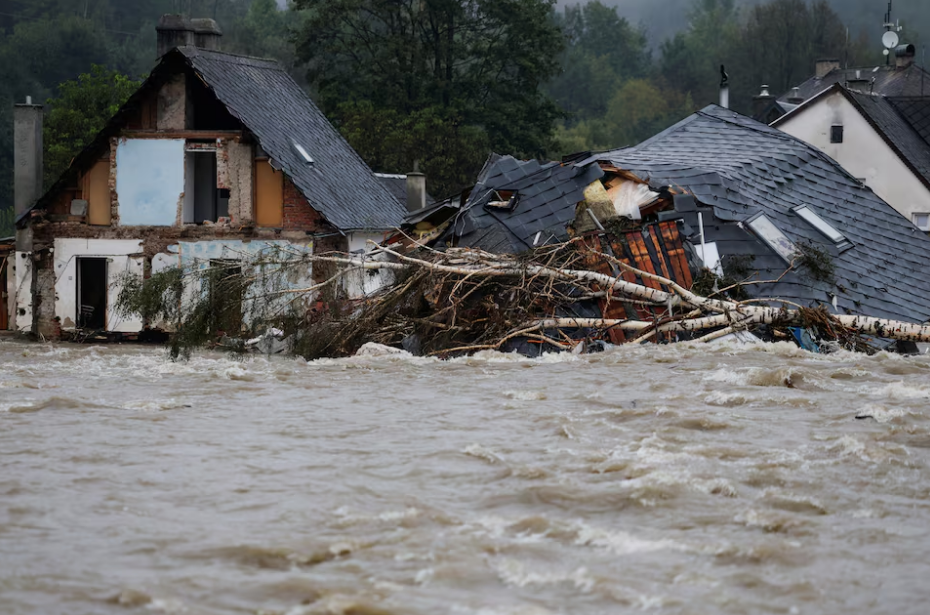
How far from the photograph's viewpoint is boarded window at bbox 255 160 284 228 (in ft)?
74.6

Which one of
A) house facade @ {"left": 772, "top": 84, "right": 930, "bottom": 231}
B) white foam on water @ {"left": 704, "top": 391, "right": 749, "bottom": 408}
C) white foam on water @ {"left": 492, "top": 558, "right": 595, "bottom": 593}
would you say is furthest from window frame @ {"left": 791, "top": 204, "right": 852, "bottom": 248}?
house facade @ {"left": 772, "top": 84, "right": 930, "bottom": 231}

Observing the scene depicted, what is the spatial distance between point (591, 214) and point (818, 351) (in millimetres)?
3585

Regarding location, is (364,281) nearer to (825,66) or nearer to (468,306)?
(468,306)

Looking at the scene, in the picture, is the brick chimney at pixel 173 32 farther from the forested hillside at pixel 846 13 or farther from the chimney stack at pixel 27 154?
the forested hillside at pixel 846 13

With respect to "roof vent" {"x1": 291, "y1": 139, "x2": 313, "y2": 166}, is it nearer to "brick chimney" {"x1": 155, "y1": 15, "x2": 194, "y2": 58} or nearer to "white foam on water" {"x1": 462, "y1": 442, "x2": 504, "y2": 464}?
"brick chimney" {"x1": 155, "y1": 15, "x2": 194, "y2": 58}

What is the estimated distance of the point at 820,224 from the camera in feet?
60.2

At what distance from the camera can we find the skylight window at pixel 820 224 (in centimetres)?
1800

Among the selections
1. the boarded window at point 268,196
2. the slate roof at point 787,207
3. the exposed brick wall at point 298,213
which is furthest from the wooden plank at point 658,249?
the boarded window at point 268,196

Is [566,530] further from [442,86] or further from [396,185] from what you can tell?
[442,86]

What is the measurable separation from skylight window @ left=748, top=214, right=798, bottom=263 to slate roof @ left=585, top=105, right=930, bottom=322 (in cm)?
13

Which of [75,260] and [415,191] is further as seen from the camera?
[415,191]

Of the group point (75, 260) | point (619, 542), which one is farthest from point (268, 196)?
point (619, 542)

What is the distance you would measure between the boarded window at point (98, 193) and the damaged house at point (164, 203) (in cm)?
2

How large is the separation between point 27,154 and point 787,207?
14423 millimetres
